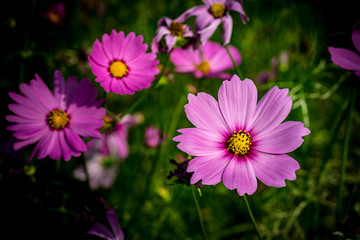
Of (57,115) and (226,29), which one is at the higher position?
(226,29)

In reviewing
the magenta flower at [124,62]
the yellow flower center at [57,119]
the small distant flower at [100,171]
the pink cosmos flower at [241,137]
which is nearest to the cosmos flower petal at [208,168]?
the pink cosmos flower at [241,137]

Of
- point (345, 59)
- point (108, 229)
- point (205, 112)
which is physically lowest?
point (108, 229)

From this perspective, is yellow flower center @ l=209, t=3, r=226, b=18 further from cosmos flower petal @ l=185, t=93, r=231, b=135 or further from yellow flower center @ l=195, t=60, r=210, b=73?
yellow flower center @ l=195, t=60, r=210, b=73

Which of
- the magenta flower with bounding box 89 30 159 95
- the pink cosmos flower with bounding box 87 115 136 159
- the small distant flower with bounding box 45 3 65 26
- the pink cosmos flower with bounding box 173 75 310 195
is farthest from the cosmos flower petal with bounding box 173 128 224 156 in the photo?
the small distant flower with bounding box 45 3 65 26

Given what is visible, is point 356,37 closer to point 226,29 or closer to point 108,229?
point 226,29

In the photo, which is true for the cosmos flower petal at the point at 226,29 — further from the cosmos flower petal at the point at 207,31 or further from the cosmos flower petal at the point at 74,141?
the cosmos flower petal at the point at 74,141

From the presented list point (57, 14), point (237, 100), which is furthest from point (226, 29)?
point (57, 14)
